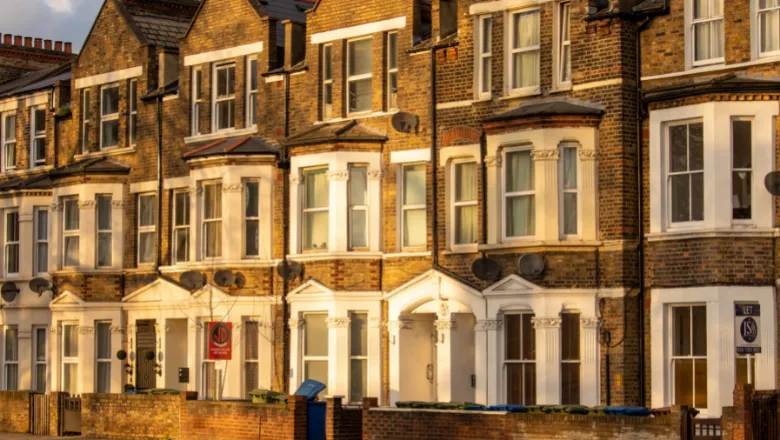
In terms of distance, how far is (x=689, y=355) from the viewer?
3216cm

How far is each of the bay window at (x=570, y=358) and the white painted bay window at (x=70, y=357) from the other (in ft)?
52.4

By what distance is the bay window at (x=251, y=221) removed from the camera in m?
40.1

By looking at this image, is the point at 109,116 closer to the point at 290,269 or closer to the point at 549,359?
the point at 290,269

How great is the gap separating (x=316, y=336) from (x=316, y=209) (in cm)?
282

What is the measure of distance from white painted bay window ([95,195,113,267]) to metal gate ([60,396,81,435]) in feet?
17.0

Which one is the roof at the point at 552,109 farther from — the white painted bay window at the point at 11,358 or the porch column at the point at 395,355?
the white painted bay window at the point at 11,358

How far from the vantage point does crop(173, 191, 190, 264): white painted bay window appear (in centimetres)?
4247

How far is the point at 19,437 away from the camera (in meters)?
40.7

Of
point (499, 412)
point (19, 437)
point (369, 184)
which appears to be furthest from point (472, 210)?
point (19, 437)

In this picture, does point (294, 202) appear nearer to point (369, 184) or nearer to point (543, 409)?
point (369, 184)

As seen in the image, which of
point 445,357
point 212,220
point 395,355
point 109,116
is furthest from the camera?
point 109,116

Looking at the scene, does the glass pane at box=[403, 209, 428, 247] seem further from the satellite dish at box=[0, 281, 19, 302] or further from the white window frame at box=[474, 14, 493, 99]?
the satellite dish at box=[0, 281, 19, 302]

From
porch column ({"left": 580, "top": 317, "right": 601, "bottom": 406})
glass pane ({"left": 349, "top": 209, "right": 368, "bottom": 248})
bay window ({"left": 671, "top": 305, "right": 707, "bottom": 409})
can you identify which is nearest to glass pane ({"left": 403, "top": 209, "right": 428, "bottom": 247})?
glass pane ({"left": 349, "top": 209, "right": 368, "bottom": 248})

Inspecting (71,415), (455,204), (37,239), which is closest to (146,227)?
(37,239)
